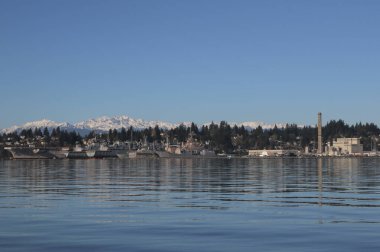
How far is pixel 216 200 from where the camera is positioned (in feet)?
131

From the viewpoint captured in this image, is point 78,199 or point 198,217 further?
point 78,199

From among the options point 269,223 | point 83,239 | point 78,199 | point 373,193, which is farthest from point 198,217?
point 373,193

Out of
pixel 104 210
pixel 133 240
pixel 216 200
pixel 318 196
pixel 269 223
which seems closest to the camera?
pixel 133 240

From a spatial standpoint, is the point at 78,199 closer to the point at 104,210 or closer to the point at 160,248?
the point at 104,210

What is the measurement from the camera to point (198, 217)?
3041 cm

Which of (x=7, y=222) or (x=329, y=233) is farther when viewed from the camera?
(x=7, y=222)

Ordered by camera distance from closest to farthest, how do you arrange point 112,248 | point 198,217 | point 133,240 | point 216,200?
point 112,248 < point 133,240 < point 198,217 < point 216,200

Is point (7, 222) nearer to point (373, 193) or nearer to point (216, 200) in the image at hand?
point (216, 200)

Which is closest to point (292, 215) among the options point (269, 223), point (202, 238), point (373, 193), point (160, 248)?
point (269, 223)

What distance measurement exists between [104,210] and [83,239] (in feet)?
32.8

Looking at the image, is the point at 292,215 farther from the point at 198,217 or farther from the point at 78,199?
the point at 78,199

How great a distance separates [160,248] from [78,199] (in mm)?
19255

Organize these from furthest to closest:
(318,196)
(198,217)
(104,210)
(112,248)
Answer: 1. (318,196)
2. (104,210)
3. (198,217)
4. (112,248)

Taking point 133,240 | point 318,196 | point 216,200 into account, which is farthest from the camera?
point 318,196
